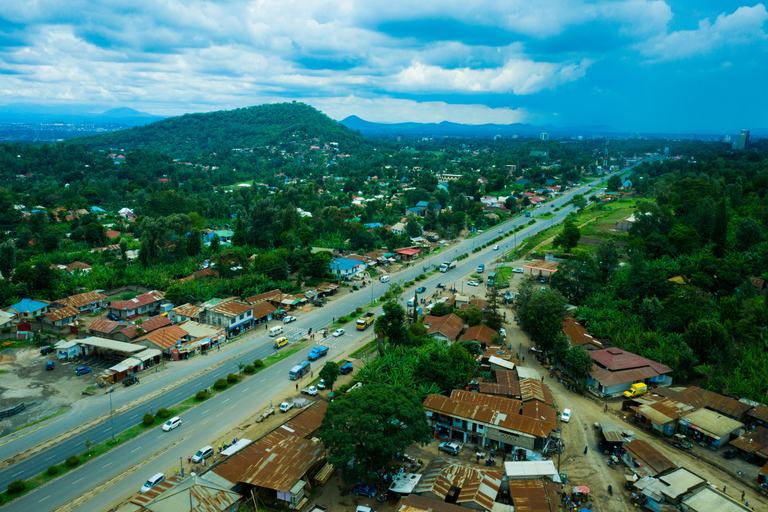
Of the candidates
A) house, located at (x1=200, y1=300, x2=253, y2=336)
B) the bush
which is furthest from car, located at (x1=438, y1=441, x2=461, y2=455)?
house, located at (x1=200, y1=300, x2=253, y2=336)

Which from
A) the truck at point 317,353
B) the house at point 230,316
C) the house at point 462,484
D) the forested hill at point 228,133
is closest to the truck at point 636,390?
the house at point 462,484

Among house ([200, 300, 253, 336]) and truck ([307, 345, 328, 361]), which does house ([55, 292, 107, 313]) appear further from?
truck ([307, 345, 328, 361])

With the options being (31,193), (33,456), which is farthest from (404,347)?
(31,193)

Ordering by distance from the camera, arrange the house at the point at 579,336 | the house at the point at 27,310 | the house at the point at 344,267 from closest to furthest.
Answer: the house at the point at 579,336 < the house at the point at 27,310 < the house at the point at 344,267

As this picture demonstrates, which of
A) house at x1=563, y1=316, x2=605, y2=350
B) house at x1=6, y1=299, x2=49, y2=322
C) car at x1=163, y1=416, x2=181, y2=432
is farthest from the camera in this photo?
house at x1=6, y1=299, x2=49, y2=322

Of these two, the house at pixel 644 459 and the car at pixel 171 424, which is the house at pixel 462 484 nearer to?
the house at pixel 644 459

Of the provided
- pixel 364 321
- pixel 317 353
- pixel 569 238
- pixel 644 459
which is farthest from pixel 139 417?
pixel 569 238

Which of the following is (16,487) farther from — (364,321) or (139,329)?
(364,321)
